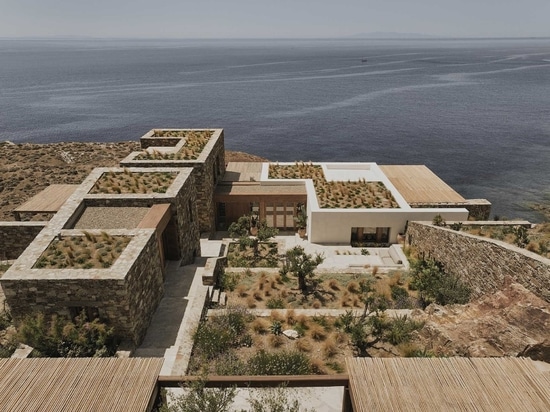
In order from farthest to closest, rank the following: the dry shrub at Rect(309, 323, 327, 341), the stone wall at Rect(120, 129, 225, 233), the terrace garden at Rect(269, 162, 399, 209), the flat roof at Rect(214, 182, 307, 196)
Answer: the flat roof at Rect(214, 182, 307, 196) < the terrace garden at Rect(269, 162, 399, 209) < the stone wall at Rect(120, 129, 225, 233) < the dry shrub at Rect(309, 323, 327, 341)

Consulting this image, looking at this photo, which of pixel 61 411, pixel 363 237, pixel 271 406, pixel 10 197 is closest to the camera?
pixel 61 411

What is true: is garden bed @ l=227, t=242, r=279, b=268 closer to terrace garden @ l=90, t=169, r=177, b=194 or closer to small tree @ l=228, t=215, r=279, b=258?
small tree @ l=228, t=215, r=279, b=258

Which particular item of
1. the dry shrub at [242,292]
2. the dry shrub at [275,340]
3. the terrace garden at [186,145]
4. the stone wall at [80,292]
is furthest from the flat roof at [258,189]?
the stone wall at [80,292]

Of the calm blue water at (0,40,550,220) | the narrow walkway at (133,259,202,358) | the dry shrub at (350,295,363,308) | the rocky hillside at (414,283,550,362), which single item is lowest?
the calm blue water at (0,40,550,220)

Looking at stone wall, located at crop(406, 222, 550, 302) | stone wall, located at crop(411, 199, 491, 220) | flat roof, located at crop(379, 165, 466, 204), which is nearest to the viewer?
stone wall, located at crop(406, 222, 550, 302)

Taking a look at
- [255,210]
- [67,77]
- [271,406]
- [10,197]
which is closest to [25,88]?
[67,77]

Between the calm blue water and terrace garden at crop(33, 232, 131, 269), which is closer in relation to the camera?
terrace garden at crop(33, 232, 131, 269)

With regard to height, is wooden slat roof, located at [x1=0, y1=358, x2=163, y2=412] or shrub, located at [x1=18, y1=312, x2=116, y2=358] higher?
wooden slat roof, located at [x1=0, y1=358, x2=163, y2=412]

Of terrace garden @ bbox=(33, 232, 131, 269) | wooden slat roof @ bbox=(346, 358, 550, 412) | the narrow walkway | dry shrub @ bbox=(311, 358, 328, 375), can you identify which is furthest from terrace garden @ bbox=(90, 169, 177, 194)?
wooden slat roof @ bbox=(346, 358, 550, 412)

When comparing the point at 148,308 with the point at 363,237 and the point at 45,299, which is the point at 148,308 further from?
the point at 363,237
